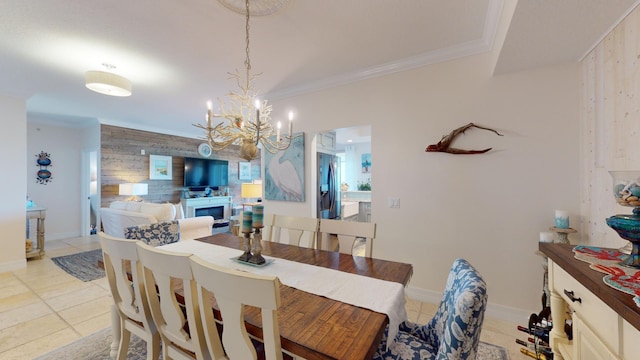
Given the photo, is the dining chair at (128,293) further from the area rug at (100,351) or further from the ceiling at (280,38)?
the ceiling at (280,38)

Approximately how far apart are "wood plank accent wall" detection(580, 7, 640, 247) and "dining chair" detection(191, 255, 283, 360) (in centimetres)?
211

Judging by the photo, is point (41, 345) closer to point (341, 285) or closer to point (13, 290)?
point (13, 290)

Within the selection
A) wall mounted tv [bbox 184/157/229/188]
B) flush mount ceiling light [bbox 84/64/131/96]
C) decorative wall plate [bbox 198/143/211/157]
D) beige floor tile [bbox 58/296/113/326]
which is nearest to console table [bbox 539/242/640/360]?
beige floor tile [bbox 58/296/113/326]

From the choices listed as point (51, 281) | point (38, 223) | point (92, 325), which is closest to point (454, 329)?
point (92, 325)

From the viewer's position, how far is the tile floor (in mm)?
2014

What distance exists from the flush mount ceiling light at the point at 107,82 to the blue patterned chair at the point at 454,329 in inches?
136

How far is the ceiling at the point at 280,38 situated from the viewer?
1.78 meters

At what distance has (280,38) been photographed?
226 cm

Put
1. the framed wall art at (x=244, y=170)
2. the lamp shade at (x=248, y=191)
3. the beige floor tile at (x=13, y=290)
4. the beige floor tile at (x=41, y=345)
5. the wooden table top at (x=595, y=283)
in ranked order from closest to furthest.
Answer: the wooden table top at (x=595, y=283)
the beige floor tile at (x=41, y=345)
the beige floor tile at (x=13, y=290)
the lamp shade at (x=248, y=191)
the framed wall art at (x=244, y=170)

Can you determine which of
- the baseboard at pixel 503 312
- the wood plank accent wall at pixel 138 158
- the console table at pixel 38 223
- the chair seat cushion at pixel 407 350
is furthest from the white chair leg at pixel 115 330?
the wood plank accent wall at pixel 138 158

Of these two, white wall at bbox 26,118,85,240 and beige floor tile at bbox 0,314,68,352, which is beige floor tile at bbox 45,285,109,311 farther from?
white wall at bbox 26,118,85,240

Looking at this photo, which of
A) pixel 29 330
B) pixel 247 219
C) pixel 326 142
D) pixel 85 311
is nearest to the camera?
pixel 247 219

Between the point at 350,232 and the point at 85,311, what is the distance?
2.79m

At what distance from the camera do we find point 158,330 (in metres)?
1.33
